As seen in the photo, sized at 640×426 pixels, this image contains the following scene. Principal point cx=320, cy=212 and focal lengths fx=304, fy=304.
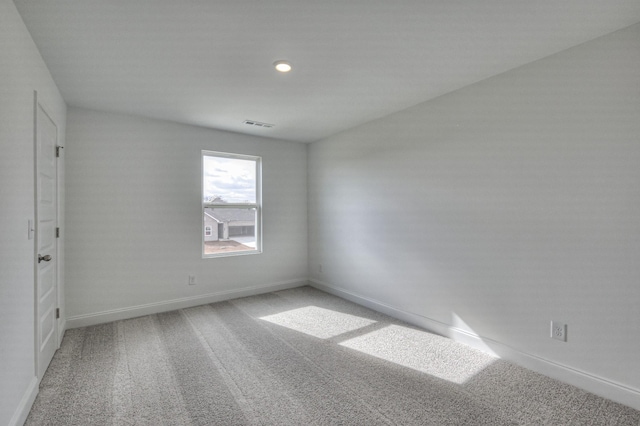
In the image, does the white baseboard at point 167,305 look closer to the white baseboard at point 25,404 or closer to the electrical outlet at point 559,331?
the white baseboard at point 25,404

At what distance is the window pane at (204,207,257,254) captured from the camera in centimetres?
425

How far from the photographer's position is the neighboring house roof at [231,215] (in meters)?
4.28

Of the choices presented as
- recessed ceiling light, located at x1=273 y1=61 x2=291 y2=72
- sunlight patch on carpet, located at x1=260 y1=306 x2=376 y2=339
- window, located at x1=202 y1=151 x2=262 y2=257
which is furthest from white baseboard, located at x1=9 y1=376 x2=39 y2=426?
recessed ceiling light, located at x1=273 y1=61 x2=291 y2=72

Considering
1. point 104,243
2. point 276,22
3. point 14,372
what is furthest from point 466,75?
point 104,243

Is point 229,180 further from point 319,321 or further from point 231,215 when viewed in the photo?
point 319,321

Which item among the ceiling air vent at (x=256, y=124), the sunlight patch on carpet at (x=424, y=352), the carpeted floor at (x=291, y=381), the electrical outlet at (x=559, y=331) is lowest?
the carpeted floor at (x=291, y=381)

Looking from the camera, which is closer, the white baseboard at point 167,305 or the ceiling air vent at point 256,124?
the white baseboard at point 167,305

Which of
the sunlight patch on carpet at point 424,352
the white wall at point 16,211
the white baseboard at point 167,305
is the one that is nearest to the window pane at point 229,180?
the white baseboard at point 167,305

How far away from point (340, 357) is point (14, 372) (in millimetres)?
2149

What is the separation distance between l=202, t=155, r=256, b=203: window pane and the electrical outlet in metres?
3.80

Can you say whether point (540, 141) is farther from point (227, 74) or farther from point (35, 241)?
point (35, 241)

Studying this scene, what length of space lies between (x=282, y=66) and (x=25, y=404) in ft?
9.29

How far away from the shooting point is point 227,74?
8.37 ft

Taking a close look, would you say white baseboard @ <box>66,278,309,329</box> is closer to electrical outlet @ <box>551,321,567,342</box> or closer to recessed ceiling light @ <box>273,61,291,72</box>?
recessed ceiling light @ <box>273,61,291,72</box>
